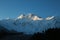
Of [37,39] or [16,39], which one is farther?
[16,39]

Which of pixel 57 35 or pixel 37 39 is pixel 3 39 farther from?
pixel 57 35

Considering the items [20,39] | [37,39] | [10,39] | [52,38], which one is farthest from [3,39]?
[52,38]

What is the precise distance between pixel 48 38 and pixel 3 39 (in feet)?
62.8

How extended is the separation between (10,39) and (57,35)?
65.1 feet

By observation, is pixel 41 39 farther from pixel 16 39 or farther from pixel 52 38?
pixel 16 39

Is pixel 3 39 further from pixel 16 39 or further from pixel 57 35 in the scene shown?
pixel 57 35

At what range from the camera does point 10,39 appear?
1919 inches

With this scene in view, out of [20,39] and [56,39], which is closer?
[56,39]

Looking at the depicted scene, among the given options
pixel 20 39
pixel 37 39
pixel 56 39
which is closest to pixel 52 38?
pixel 56 39

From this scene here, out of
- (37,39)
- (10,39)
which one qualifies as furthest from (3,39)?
(37,39)

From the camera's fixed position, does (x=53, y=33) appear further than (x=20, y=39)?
No

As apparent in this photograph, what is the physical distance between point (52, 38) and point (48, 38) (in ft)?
3.25

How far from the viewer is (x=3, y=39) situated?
47812 mm

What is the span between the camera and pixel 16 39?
50344mm
